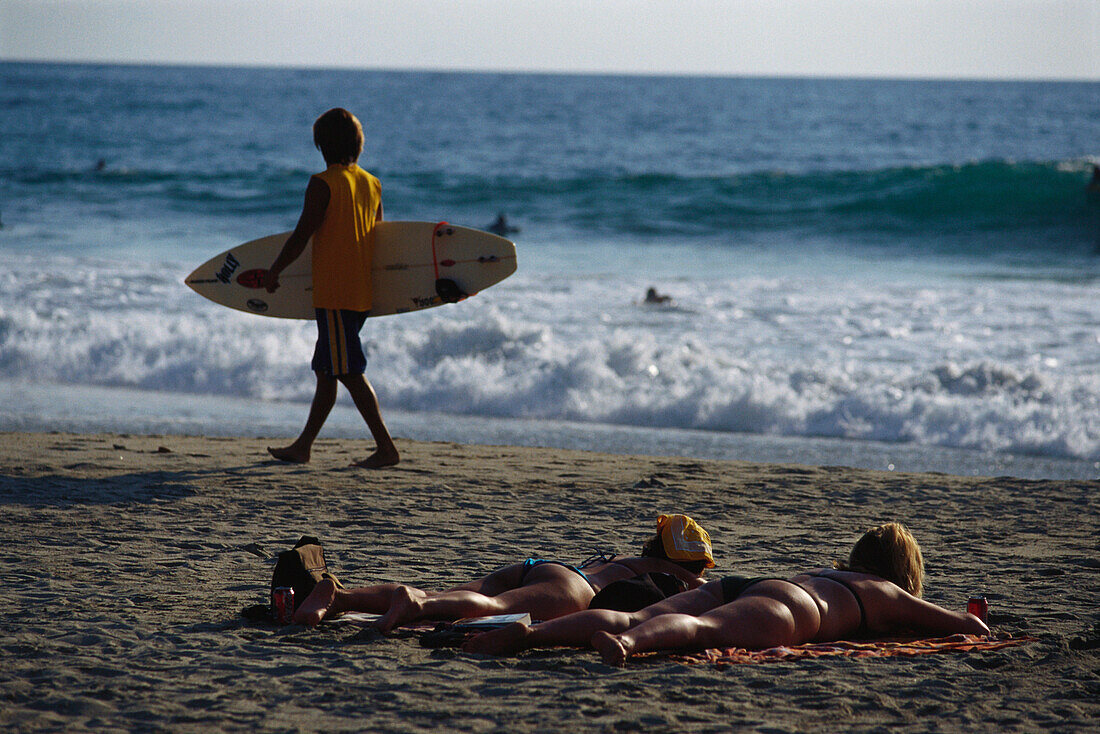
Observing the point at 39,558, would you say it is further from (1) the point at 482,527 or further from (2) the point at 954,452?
(2) the point at 954,452

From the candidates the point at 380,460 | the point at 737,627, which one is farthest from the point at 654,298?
the point at 737,627

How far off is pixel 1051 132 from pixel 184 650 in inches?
1764

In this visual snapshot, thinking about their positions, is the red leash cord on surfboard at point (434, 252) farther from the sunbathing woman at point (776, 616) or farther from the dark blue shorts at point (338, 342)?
the sunbathing woman at point (776, 616)

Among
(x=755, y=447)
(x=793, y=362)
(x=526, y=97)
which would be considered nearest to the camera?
(x=755, y=447)

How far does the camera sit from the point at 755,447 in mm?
7266

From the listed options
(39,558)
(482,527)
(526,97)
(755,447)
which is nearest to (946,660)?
(482,527)

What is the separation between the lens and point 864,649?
332 centimetres

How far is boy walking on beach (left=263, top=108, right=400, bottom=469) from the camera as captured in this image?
5.46 m

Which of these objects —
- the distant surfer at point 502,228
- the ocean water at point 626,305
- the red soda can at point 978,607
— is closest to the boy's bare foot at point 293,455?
the ocean water at point 626,305

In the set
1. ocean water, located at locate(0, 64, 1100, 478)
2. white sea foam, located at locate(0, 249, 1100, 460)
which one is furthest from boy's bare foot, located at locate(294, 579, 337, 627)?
white sea foam, located at locate(0, 249, 1100, 460)

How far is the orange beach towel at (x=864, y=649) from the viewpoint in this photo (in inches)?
125

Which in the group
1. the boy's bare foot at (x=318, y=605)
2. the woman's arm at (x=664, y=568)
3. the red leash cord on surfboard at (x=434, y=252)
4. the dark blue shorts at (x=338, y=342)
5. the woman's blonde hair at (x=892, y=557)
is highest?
the red leash cord on surfboard at (x=434, y=252)

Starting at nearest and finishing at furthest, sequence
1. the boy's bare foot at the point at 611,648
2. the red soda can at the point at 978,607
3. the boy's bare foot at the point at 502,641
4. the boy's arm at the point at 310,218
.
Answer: the boy's bare foot at the point at 611,648, the boy's bare foot at the point at 502,641, the red soda can at the point at 978,607, the boy's arm at the point at 310,218

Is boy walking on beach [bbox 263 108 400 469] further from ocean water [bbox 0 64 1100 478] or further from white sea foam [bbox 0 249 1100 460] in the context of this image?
white sea foam [bbox 0 249 1100 460]
